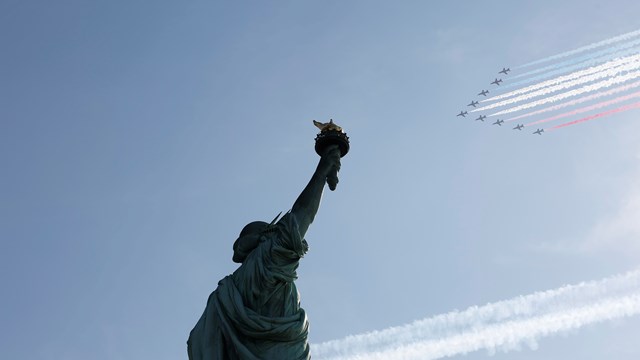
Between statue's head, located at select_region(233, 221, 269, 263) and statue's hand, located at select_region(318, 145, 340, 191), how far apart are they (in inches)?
47.6

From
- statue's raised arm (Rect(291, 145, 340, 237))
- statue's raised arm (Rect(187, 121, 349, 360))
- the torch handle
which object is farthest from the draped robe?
the torch handle

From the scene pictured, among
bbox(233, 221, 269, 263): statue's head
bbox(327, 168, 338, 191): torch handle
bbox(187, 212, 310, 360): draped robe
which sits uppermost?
bbox(327, 168, 338, 191): torch handle

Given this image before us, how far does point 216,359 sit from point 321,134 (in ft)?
13.3

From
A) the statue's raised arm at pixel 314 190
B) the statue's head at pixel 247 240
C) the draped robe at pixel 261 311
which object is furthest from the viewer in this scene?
the statue's head at pixel 247 240

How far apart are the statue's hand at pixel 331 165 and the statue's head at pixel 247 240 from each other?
3.97 ft

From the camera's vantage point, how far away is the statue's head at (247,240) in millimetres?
15586

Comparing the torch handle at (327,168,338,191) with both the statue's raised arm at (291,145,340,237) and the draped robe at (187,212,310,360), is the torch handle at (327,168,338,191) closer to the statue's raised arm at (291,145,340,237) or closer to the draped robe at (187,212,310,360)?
the statue's raised arm at (291,145,340,237)

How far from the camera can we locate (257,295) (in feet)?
48.5

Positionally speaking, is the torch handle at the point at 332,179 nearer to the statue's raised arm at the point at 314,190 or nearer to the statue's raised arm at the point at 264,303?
the statue's raised arm at the point at 314,190

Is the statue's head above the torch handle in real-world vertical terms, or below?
below

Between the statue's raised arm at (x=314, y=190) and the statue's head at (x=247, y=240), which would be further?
the statue's head at (x=247, y=240)

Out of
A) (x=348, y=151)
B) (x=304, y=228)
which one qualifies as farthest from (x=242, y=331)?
(x=348, y=151)

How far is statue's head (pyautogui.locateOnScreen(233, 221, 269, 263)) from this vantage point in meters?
15.6

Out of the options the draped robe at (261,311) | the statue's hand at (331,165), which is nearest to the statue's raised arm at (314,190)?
the statue's hand at (331,165)
